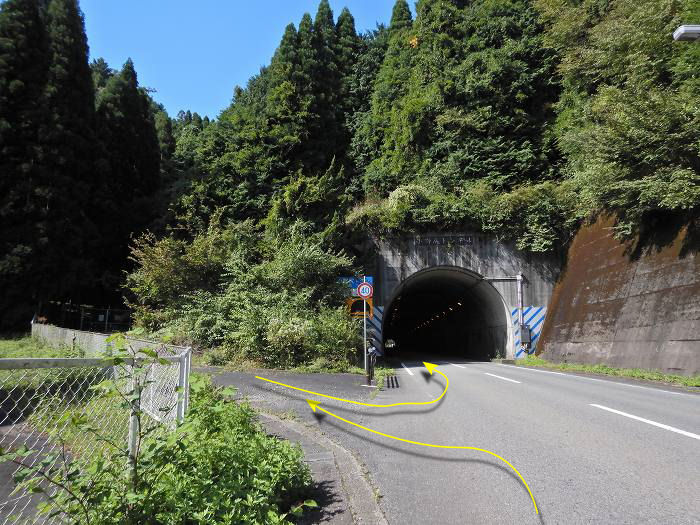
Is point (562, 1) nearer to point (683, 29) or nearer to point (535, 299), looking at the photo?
point (535, 299)

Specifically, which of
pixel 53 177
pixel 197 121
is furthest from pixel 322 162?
pixel 197 121

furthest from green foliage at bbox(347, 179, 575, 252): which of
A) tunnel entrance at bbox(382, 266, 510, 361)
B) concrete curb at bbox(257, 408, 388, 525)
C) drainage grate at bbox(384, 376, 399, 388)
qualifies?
concrete curb at bbox(257, 408, 388, 525)

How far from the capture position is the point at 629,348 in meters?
13.9

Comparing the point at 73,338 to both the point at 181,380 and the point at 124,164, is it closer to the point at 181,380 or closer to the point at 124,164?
the point at 181,380

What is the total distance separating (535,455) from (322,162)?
23139mm

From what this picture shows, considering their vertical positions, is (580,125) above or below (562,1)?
below

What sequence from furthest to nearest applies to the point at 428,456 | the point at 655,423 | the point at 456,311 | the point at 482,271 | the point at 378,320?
the point at 456,311 → the point at 482,271 → the point at 378,320 → the point at 655,423 → the point at 428,456

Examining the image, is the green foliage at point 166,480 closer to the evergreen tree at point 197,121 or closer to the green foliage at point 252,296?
the green foliage at point 252,296

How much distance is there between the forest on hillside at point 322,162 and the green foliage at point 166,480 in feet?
33.7

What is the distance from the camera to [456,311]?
32844 mm

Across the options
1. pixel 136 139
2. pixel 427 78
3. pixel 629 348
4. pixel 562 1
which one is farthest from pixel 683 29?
pixel 136 139

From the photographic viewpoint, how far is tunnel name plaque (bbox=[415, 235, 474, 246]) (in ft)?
71.5

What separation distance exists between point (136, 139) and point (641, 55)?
2737cm

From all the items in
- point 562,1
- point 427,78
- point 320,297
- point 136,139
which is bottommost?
point 320,297
